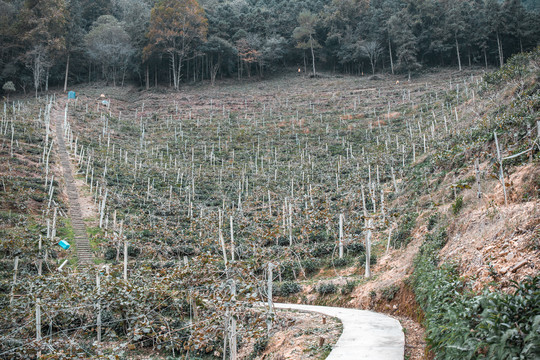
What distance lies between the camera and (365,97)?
47.0 metres

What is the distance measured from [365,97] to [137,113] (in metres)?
33.3

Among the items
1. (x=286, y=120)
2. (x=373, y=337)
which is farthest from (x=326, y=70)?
(x=373, y=337)

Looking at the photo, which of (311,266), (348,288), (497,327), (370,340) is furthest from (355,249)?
(497,327)

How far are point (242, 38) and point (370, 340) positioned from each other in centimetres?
6482

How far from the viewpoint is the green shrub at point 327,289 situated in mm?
14219

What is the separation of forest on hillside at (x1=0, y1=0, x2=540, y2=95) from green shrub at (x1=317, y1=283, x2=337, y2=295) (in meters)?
49.7

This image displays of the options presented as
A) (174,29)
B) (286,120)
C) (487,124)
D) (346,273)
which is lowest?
(346,273)

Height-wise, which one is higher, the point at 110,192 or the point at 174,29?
the point at 174,29

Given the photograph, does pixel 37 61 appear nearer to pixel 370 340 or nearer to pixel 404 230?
pixel 404 230

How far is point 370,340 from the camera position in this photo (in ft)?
22.8

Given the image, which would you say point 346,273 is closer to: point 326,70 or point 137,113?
point 137,113

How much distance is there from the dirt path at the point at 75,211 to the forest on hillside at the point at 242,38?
88.1ft

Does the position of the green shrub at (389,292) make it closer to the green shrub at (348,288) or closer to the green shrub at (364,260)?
the green shrub at (348,288)

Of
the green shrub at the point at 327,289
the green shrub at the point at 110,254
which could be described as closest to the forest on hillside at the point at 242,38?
the green shrub at the point at 110,254
